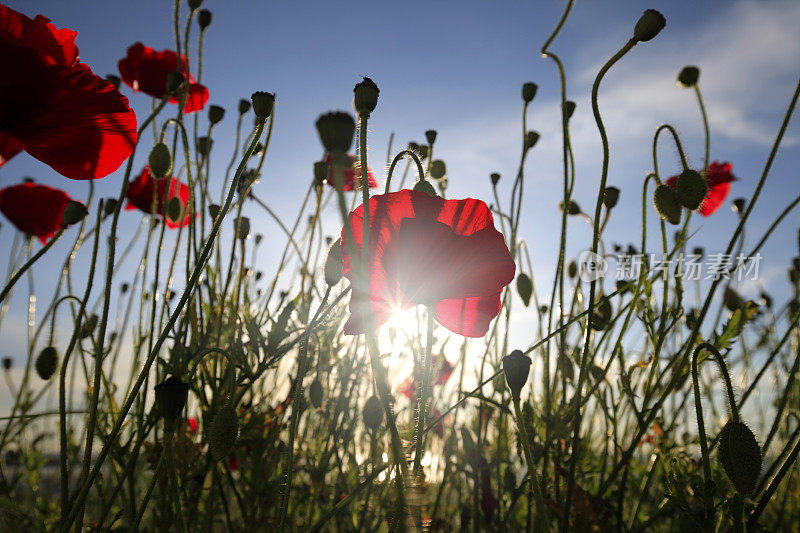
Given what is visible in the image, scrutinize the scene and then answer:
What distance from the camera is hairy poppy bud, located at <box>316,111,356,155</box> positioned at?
1.18 ft

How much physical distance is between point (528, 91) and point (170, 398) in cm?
101

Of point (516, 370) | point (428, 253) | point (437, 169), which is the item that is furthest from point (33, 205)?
point (516, 370)

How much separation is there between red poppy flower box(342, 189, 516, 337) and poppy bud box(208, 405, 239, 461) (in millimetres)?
207

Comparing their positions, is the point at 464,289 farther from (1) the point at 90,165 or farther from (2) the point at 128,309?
(2) the point at 128,309

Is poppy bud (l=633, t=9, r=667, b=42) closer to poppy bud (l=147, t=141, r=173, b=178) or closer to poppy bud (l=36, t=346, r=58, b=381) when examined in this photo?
poppy bud (l=147, t=141, r=173, b=178)

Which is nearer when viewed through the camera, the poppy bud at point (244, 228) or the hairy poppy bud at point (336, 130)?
the hairy poppy bud at point (336, 130)

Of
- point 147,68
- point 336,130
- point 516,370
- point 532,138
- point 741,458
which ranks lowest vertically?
point 741,458

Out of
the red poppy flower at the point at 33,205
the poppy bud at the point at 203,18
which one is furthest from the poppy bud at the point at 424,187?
the red poppy flower at the point at 33,205

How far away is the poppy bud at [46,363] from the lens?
1.09m

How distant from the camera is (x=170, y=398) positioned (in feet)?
2.12

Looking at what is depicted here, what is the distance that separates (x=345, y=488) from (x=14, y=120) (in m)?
1.13

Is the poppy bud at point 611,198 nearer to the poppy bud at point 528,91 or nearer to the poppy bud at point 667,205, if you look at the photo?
the poppy bud at point 667,205

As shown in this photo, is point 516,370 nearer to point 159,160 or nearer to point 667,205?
point 667,205

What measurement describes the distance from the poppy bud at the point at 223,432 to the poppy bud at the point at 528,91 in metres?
0.96
